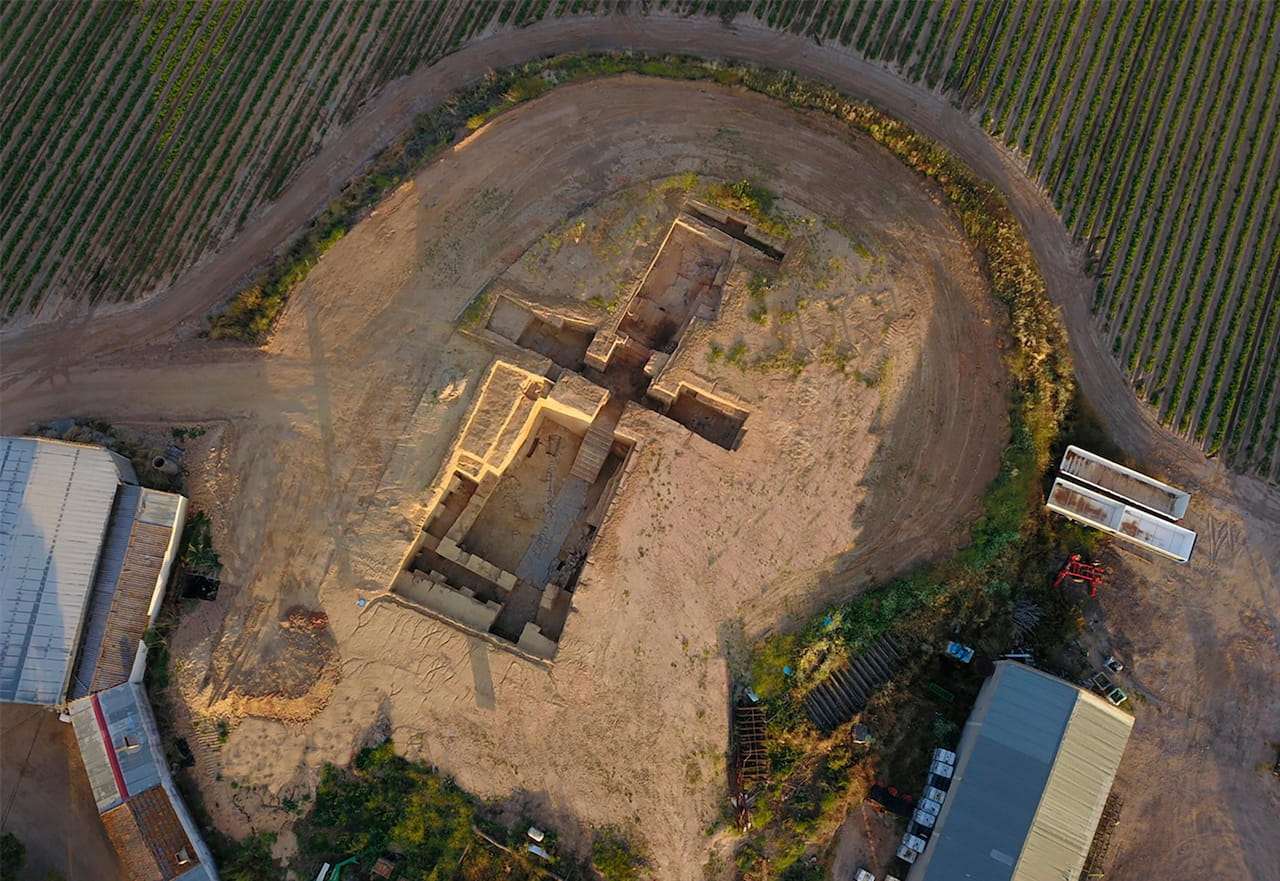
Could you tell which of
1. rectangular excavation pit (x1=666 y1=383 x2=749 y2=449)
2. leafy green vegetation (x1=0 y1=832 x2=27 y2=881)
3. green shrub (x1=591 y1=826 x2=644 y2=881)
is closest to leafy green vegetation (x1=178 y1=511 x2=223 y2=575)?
leafy green vegetation (x1=0 y1=832 x2=27 y2=881)

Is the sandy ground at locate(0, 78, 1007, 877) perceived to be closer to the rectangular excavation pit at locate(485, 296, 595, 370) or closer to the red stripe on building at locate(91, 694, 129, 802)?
the rectangular excavation pit at locate(485, 296, 595, 370)

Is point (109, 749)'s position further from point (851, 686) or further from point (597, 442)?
point (851, 686)

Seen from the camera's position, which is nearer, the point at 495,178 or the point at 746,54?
the point at 495,178

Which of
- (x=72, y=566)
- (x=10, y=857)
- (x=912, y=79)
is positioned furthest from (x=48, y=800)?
(x=912, y=79)

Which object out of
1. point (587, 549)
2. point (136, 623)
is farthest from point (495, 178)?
point (136, 623)

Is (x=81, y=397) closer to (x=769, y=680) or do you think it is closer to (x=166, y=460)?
(x=166, y=460)
